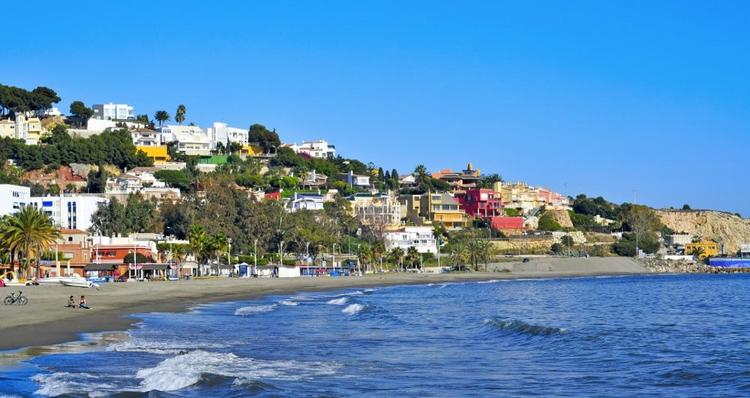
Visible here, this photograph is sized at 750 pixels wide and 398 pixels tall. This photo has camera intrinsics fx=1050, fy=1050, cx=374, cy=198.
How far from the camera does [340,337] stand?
33.2 metres

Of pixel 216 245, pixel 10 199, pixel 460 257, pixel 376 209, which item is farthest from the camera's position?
pixel 376 209

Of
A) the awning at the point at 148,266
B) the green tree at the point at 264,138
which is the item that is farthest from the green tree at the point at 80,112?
the awning at the point at 148,266

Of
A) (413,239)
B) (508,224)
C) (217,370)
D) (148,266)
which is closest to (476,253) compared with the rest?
(413,239)

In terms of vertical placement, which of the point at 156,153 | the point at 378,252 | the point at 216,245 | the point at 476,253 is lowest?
the point at 476,253

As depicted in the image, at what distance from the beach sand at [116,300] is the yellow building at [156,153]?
6096 cm

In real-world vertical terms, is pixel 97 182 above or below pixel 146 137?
below

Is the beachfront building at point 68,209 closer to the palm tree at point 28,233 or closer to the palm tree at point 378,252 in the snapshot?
the palm tree at point 378,252

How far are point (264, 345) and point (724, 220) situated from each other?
17628 centimetres

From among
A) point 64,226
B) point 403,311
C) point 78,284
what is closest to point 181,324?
point 403,311

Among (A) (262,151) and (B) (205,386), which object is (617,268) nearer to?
(A) (262,151)

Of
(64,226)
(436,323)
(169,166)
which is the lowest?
(436,323)

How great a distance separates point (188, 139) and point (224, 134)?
9484mm

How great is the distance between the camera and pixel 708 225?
191000mm

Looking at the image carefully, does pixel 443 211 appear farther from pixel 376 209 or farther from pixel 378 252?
pixel 378 252
